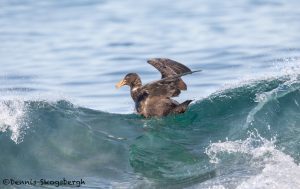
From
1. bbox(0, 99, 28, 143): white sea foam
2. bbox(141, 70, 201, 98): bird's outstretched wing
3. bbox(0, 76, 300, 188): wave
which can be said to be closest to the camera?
bbox(0, 76, 300, 188): wave

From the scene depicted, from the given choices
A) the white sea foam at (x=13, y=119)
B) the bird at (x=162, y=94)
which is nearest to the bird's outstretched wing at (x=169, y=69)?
the bird at (x=162, y=94)

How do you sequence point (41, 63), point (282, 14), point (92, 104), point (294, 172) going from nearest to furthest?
point (294, 172) → point (92, 104) → point (41, 63) → point (282, 14)

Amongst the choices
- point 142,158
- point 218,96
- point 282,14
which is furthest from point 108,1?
point 142,158

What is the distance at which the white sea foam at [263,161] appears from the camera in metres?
9.88

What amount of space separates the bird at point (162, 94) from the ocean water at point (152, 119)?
0.52 ft

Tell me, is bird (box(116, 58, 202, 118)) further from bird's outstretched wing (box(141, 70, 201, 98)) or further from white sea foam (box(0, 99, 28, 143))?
white sea foam (box(0, 99, 28, 143))

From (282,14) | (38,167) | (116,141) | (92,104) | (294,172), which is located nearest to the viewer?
(294,172)

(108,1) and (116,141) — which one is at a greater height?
(108,1)

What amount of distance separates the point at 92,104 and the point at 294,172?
637 centimetres

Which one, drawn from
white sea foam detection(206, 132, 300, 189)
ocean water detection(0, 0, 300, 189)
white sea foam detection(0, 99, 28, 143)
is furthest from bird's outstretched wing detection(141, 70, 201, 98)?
white sea foam detection(0, 99, 28, 143)

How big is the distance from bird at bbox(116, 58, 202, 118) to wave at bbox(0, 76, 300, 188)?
147 mm

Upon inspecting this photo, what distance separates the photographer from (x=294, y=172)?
10.2m

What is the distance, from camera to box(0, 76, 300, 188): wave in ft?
35.4

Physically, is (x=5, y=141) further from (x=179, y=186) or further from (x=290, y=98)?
(x=290, y=98)
